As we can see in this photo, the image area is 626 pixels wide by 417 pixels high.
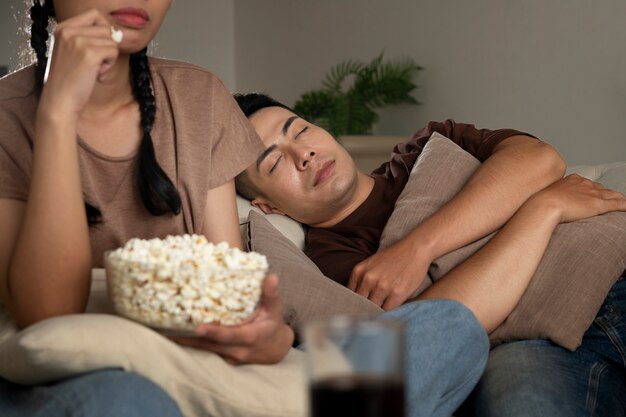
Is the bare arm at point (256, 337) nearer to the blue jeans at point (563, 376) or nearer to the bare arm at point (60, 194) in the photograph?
the bare arm at point (60, 194)

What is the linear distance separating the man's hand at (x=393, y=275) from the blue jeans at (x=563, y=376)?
0.22 m

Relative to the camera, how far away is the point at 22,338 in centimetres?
122

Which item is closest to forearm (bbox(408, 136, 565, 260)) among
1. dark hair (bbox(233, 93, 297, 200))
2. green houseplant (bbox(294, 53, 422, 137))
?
dark hair (bbox(233, 93, 297, 200))

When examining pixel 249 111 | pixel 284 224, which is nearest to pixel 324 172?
pixel 284 224

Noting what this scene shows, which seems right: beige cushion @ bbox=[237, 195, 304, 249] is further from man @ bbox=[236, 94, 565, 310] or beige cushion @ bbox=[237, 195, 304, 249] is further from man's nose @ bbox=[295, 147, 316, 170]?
man's nose @ bbox=[295, 147, 316, 170]

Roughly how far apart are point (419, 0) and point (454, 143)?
320cm

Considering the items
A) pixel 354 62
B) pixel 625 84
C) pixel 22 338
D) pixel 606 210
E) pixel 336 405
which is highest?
pixel 336 405

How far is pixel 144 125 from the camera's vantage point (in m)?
1.67

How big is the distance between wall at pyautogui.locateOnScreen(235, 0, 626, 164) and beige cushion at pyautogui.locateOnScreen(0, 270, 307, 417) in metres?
3.34

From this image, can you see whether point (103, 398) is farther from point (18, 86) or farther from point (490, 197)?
point (490, 197)

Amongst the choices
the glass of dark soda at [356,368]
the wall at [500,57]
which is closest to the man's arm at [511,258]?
the glass of dark soda at [356,368]

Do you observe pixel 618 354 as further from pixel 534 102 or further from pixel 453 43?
pixel 453 43

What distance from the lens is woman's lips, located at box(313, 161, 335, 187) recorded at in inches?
90.6

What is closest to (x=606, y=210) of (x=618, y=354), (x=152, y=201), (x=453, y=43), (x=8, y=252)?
(x=618, y=354)
